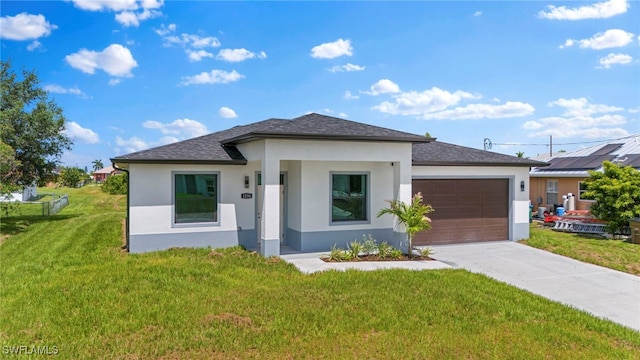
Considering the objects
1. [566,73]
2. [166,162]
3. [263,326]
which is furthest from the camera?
[566,73]

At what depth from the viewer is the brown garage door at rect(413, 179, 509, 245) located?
12.6m

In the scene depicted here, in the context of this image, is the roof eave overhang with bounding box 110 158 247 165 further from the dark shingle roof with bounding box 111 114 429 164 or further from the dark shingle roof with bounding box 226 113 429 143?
the dark shingle roof with bounding box 226 113 429 143

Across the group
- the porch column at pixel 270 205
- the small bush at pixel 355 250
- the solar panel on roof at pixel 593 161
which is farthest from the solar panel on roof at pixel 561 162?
the porch column at pixel 270 205

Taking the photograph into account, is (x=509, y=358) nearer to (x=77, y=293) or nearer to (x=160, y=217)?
(x=77, y=293)

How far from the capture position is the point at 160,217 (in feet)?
35.7

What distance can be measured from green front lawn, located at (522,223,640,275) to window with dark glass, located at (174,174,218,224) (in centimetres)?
993

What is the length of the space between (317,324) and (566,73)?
16.4 metres

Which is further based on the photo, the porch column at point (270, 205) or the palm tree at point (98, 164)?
the palm tree at point (98, 164)

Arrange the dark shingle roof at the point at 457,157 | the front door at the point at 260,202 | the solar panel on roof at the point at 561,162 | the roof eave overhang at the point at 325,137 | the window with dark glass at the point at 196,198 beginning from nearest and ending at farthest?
the roof eave overhang at the point at 325,137, the window with dark glass at the point at 196,198, the front door at the point at 260,202, the dark shingle roof at the point at 457,157, the solar panel on roof at the point at 561,162

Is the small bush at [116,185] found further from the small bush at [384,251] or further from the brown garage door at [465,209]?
the small bush at [384,251]

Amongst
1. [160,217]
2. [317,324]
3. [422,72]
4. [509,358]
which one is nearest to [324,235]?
[160,217]

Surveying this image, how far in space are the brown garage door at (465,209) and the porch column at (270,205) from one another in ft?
15.7

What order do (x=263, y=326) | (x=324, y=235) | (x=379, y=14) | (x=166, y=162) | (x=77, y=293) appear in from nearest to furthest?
(x=263, y=326), (x=77, y=293), (x=166, y=162), (x=324, y=235), (x=379, y=14)

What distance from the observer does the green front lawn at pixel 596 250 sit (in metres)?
10.5
